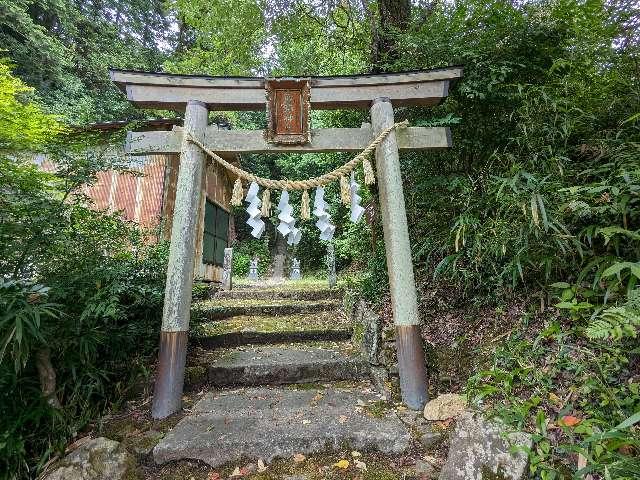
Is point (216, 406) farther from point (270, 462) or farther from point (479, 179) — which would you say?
point (479, 179)

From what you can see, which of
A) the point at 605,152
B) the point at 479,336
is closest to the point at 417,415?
the point at 479,336

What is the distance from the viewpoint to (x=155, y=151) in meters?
3.77

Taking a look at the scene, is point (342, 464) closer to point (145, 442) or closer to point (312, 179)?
point (145, 442)

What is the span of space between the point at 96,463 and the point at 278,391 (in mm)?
1575

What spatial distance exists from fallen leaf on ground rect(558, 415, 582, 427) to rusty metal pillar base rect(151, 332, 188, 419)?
294 cm

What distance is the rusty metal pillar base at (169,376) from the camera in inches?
123

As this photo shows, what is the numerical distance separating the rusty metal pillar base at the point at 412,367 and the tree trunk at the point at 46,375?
115 inches

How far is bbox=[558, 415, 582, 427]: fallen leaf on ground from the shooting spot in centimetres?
201

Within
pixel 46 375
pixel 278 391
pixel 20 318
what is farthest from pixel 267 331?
pixel 20 318

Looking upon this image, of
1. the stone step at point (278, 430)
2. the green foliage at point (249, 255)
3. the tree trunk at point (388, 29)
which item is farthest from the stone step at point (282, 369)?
the green foliage at point (249, 255)

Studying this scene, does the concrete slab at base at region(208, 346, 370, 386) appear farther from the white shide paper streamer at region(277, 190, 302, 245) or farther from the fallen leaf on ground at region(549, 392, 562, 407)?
the fallen leaf on ground at region(549, 392, 562, 407)

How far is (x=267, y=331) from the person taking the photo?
4.68m

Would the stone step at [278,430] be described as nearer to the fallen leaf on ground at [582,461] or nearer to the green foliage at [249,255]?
the fallen leaf on ground at [582,461]

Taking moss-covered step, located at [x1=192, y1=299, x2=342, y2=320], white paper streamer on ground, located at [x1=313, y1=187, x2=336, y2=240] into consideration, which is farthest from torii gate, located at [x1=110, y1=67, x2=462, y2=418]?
moss-covered step, located at [x1=192, y1=299, x2=342, y2=320]
